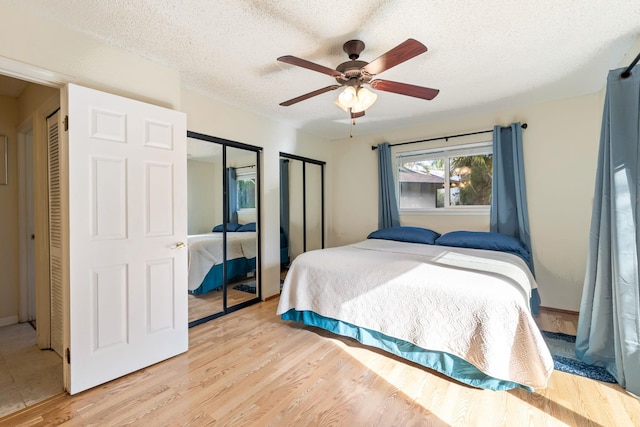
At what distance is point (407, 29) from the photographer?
1.85 meters

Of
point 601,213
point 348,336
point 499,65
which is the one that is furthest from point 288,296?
point 499,65

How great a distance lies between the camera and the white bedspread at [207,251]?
2949 millimetres

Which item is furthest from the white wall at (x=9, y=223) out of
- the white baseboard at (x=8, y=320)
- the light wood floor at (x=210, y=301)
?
the light wood floor at (x=210, y=301)

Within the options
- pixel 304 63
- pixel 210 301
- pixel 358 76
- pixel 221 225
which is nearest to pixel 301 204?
pixel 221 225

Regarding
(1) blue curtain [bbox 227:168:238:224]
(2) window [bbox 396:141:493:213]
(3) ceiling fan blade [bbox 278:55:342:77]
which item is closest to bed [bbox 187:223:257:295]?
(1) blue curtain [bbox 227:168:238:224]

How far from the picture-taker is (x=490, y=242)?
3.02 meters

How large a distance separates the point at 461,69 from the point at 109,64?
275 centimetres

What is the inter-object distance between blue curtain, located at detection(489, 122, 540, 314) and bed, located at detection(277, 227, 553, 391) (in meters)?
0.29

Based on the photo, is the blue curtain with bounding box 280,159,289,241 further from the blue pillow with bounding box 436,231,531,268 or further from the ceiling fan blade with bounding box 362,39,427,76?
the ceiling fan blade with bounding box 362,39,427,76

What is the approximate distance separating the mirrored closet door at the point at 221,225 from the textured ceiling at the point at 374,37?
70cm

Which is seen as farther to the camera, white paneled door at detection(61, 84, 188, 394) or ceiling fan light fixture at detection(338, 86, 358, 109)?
ceiling fan light fixture at detection(338, 86, 358, 109)

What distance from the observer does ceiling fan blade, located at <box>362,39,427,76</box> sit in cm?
154

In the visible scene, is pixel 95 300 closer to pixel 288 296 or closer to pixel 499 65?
pixel 288 296

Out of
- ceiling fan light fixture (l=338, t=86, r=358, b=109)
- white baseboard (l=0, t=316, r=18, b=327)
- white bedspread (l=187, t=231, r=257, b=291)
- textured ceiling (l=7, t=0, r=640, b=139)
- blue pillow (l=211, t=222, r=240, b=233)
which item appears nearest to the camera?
textured ceiling (l=7, t=0, r=640, b=139)
